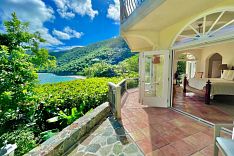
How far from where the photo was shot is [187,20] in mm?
4266

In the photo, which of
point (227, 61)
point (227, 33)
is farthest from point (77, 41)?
point (227, 33)

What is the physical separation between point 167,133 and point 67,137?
7.88 feet

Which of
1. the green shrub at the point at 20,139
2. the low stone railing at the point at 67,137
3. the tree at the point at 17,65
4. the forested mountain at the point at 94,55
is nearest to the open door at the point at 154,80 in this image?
the low stone railing at the point at 67,137

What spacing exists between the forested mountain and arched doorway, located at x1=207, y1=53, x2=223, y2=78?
883 inches

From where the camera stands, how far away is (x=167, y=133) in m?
3.52

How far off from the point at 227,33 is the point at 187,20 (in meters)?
1.39

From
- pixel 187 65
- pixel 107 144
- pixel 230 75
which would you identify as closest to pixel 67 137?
pixel 107 144

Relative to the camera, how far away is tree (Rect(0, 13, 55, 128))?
10.5ft

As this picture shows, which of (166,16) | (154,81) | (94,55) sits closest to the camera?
(166,16)

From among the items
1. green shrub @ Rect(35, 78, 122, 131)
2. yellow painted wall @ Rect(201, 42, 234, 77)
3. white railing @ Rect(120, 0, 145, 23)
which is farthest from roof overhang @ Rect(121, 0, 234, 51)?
yellow painted wall @ Rect(201, 42, 234, 77)

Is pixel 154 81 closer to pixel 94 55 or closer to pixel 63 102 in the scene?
pixel 63 102

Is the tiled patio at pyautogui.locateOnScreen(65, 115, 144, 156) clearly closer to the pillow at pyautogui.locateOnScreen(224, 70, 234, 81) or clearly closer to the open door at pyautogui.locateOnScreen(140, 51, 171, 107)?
the open door at pyautogui.locateOnScreen(140, 51, 171, 107)

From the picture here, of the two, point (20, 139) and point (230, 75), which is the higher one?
point (230, 75)

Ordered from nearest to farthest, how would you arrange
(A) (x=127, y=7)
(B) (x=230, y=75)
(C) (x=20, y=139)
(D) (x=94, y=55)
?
1. (C) (x=20, y=139)
2. (A) (x=127, y=7)
3. (B) (x=230, y=75)
4. (D) (x=94, y=55)
